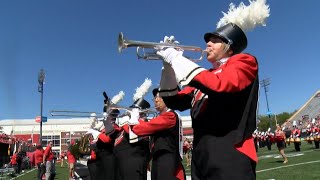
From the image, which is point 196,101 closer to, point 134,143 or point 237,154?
point 237,154

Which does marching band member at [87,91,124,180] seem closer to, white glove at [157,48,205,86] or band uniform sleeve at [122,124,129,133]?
band uniform sleeve at [122,124,129,133]

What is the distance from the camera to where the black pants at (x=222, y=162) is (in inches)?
122

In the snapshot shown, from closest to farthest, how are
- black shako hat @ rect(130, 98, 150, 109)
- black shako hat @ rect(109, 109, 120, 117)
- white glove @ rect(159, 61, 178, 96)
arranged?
white glove @ rect(159, 61, 178, 96)
black shako hat @ rect(130, 98, 150, 109)
black shako hat @ rect(109, 109, 120, 117)

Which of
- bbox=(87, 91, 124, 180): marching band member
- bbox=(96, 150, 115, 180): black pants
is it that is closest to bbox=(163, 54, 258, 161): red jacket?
bbox=(87, 91, 124, 180): marching band member

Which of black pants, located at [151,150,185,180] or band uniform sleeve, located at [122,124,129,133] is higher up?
band uniform sleeve, located at [122,124,129,133]

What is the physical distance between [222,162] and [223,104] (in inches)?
17.5

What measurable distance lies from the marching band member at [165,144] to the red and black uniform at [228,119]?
1.93 meters

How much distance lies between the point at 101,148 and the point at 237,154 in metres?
6.44

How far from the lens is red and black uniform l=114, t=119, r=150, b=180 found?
21.7 ft

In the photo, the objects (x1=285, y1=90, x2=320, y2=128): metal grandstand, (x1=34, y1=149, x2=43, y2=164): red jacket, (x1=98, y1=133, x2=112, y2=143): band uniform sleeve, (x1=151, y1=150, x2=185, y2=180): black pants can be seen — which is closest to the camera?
(x1=151, y1=150, x2=185, y2=180): black pants

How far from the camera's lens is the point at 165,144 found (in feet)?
18.0

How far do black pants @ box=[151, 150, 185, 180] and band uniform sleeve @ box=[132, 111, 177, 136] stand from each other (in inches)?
12.4

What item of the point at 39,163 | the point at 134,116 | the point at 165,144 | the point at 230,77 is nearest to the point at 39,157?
the point at 39,163

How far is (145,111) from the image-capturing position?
6.88 meters
